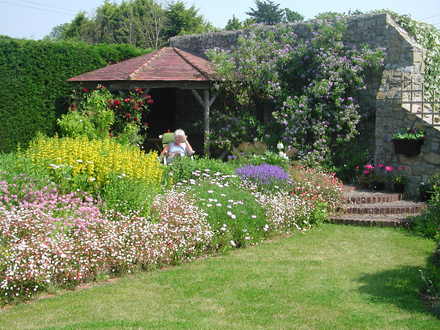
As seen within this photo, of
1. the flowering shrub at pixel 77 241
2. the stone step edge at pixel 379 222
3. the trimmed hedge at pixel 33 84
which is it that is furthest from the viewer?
the trimmed hedge at pixel 33 84

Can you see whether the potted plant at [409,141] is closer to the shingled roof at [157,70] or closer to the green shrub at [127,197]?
the shingled roof at [157,70]

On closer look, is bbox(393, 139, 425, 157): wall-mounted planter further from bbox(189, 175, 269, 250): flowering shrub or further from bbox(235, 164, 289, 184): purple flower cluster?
bbox(189, 175, 269, 250): flowering shrub

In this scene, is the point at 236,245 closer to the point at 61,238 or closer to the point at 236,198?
the point at 236,198

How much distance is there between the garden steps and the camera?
908 centimetres

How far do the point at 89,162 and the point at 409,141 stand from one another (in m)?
6.61

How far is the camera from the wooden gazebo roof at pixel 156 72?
13.0 m

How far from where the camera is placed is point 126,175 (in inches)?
303

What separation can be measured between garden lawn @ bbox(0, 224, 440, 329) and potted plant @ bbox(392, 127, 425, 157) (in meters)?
3.79

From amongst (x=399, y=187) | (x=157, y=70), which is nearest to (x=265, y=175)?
(x=399, y=187)

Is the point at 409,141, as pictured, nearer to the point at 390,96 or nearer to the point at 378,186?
the point at 378,186

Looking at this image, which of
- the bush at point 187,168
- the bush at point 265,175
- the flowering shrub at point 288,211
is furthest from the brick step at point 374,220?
the bush at point 187,168

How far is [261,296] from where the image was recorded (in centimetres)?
546

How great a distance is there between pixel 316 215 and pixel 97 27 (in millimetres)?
32809

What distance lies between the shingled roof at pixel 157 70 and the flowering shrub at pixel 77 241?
624 cm
